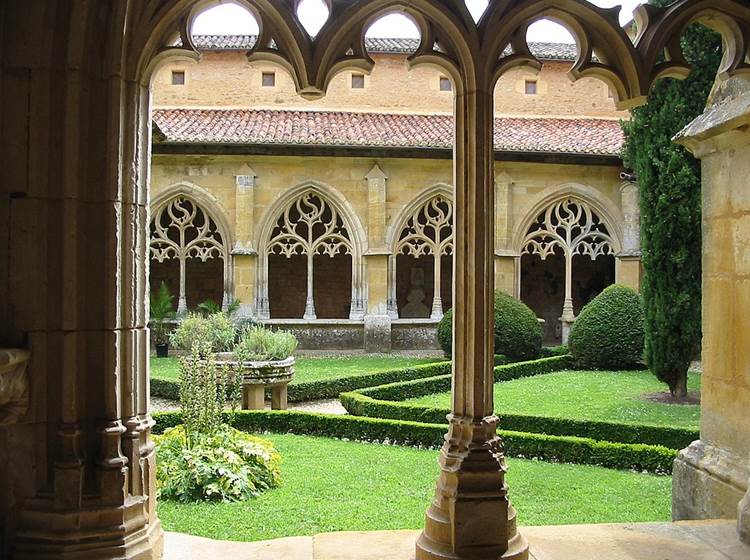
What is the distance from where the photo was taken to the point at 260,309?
13.5 m

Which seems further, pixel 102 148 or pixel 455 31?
pixel 455 31

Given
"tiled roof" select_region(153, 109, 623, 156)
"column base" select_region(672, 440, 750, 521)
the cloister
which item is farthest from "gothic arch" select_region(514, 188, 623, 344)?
the cloister

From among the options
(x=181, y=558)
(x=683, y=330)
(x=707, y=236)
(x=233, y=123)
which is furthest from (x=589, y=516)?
(x=233, y=123)

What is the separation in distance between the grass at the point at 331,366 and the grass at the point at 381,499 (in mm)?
3621

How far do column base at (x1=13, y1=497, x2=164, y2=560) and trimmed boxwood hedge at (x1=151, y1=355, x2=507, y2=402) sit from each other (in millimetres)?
6590

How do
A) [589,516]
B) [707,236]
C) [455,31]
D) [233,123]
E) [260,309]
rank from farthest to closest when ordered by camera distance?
[233,123], [260,309], [589,516], [707,236], [455,31]

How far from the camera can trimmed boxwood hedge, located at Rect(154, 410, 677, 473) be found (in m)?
5.54

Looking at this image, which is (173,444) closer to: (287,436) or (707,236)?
(287,436)

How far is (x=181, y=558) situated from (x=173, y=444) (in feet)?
10.0

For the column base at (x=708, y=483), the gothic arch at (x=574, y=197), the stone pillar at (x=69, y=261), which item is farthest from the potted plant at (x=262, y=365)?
the gothic arch at (x=574, y=197)

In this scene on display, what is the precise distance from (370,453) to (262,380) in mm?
1956

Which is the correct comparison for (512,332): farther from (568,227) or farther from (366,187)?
(366,187)

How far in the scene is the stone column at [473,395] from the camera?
2.11m

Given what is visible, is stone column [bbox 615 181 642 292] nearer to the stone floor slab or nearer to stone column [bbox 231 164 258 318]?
stone column [bbox 231 164 258 318]
